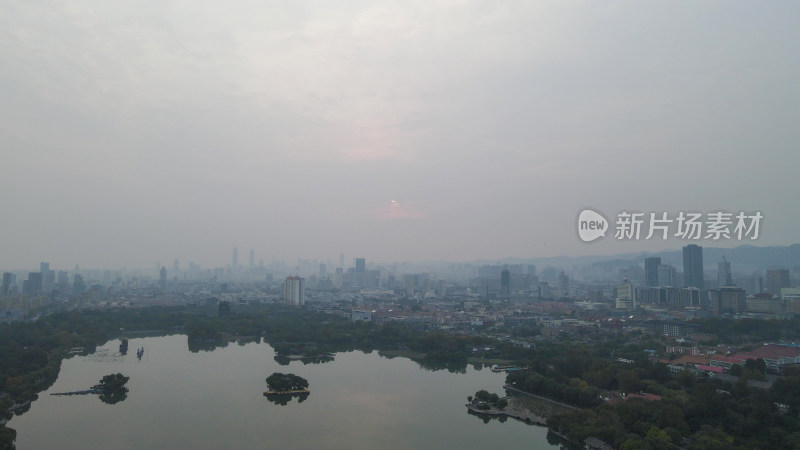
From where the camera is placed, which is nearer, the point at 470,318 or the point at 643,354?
the point at 643,354

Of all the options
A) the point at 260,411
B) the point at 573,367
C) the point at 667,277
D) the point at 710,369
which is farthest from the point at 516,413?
the point at 667,277

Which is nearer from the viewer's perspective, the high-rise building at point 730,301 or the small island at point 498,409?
the small island at point 498,409

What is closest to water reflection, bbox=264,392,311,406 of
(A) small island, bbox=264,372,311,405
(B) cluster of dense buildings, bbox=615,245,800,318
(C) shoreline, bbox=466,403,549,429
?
(A) small island, bbox=264,372,311,405

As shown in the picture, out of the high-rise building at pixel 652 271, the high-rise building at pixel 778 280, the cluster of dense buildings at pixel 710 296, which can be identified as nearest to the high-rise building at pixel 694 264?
the cluster of dense buildings at pixel 710 296

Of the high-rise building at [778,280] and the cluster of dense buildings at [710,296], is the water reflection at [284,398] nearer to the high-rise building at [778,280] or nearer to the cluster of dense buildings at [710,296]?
the cluster of dense buildings at [710,296]

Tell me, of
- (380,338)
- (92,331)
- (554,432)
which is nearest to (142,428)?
(554,432)

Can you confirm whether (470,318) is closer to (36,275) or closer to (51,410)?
(51,410)
